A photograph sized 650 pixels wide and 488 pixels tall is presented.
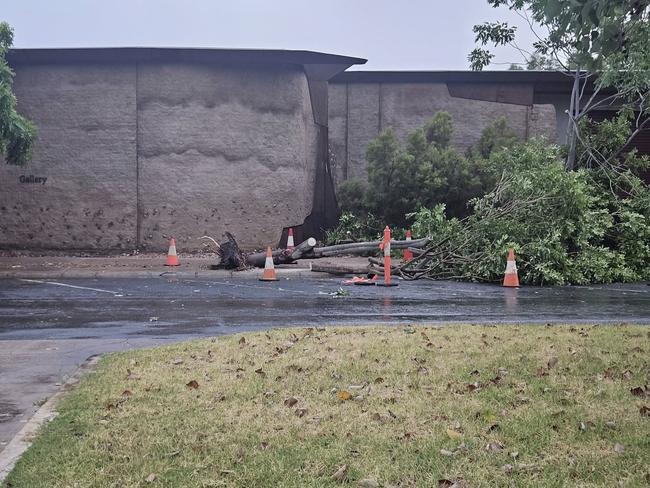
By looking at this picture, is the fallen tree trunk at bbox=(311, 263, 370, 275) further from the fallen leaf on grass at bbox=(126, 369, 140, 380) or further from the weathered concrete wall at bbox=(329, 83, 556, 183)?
the fallen leaf on grass at bbox=(126, 369, 140, 380)

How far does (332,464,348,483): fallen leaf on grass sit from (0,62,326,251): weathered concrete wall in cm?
1834

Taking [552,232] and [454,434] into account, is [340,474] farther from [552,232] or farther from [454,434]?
[552,232]

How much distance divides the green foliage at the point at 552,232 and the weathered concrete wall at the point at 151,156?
23.4 ft

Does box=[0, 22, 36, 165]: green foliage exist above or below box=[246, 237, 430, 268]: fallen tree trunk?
above

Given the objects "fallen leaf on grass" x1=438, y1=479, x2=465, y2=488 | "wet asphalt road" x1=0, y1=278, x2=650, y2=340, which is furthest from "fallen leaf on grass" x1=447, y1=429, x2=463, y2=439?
"wet asphalt road" x1=0, y1=278, x2=650, y2=340

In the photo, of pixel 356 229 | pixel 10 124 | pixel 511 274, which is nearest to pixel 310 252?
pixel 356 229

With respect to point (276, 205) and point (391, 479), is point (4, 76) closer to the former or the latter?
point (276, 205)

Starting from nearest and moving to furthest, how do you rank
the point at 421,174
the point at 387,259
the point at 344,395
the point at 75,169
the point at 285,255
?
the point at 344,395
the point at 387,259
the point at 285,255
the point at 421,174
the point at 75,169

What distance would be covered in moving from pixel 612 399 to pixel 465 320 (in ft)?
15.1

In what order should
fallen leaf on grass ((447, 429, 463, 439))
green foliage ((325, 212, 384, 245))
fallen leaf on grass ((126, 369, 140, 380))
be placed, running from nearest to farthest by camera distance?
fallen leaf on grass ((447, 429, 463, 439))
fallen leaf on grass ((126, 369, 140, 380))
green foliage ((325, 212, 384, 245))

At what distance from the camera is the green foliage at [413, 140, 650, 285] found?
49.8 feet

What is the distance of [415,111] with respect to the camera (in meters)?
24.8

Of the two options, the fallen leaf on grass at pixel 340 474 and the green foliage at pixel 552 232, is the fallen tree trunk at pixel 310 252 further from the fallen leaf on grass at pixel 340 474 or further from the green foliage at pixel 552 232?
the fallen leaf on grass at pixel 340 474

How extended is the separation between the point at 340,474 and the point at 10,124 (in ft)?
51.1
